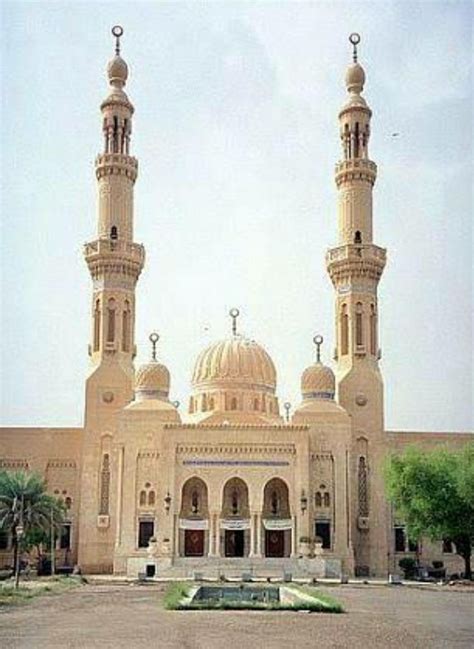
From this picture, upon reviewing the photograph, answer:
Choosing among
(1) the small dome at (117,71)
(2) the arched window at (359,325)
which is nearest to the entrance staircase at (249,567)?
(2) the arched window at (359,325)

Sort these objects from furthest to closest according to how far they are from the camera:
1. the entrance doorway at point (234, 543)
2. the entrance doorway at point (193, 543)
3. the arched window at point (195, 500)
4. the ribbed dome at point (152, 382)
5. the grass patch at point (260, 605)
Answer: the ribbed dome at point (152, 382)
the arched window at point (195, 500)
the entrance doorway at point (234, 543)
the entrance doorway at point (193, 543)
the grass patch at point (260, 605)

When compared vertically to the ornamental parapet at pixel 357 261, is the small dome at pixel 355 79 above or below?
above

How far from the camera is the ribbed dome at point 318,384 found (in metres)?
51.8

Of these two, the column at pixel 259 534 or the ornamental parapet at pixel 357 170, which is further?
the ornamental parapet at pixel 357 170

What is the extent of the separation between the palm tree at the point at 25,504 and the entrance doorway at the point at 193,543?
6315 mm

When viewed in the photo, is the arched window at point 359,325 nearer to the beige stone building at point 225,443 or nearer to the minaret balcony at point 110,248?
the beige stone building at point 225,443

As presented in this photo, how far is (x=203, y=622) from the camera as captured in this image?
21.0m

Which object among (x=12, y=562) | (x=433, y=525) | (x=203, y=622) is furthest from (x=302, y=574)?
(x=203, y=622)

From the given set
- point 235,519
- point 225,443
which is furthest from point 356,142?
point 235,519

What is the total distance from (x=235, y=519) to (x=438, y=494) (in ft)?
36.6

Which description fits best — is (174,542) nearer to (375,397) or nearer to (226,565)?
(226,565)

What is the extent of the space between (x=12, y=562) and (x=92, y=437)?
24.1 ft

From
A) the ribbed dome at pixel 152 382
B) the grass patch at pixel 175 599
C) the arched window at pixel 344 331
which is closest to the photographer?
the grass patch at pixel 175 599

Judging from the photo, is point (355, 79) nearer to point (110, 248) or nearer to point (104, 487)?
point (110, 248)
